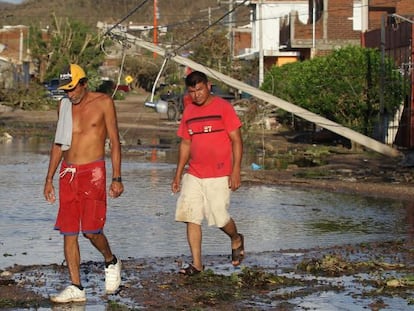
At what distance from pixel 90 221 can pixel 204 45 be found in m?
59.8

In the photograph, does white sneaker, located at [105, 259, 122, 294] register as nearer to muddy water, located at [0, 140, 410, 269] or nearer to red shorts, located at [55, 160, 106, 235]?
red shorts, located at [55, 160, 106, 235]

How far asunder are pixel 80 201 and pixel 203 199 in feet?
4.61

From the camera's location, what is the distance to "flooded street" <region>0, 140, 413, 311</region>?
31.1ft

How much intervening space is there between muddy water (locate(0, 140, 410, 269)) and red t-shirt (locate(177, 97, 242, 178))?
1.73 metres

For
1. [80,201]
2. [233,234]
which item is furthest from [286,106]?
[80,201]

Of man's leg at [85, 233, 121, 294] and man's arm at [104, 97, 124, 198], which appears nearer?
man's leg at [85, 233, 121, 294]

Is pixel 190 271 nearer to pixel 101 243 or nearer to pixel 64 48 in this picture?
pixel 101 243

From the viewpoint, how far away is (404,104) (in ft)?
102

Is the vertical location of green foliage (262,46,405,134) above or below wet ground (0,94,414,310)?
above

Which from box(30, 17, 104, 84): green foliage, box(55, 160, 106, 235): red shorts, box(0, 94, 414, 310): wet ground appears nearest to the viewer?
box(0, 94, 414, 310): wet ground

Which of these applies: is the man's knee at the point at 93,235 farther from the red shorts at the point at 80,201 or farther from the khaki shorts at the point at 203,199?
the khaki shorts at the point at 203,199

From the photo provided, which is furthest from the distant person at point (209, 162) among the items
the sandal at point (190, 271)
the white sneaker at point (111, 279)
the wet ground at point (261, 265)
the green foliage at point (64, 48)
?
the green foliage at point (64, 48)

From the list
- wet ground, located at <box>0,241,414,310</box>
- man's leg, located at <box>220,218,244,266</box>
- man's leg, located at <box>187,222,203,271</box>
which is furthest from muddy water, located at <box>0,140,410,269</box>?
man's leg, located at <box>187,222,203,271</box>

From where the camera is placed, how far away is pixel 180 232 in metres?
13.4
